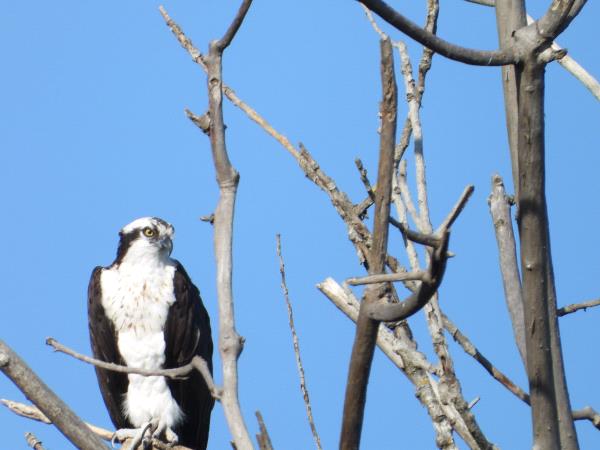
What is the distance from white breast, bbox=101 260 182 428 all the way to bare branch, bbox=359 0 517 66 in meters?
4.12

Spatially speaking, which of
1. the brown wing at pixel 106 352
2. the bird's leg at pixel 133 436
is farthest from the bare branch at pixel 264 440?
the brown wing at pixel 106 352

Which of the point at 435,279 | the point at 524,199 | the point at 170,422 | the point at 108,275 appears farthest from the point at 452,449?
the point at 108,275

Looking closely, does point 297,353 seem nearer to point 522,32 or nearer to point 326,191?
point 326,191

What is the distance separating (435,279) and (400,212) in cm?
179

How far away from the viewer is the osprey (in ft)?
21.2

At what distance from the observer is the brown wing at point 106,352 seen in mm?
6566

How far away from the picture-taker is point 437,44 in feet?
8.91

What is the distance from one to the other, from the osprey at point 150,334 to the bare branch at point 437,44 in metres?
4.08

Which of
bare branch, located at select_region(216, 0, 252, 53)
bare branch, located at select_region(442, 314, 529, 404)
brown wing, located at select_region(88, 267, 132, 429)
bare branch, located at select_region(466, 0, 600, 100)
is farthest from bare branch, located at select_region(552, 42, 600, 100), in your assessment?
brown wing, located at select_region(88, 267, 132, 429)

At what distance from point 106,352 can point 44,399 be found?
3712mm

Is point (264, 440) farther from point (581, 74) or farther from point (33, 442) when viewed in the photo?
point (581, 74)

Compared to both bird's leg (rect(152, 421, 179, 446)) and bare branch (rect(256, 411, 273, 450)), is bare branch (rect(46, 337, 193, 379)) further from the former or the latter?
bird's leg (rect(152, 421, 179, 446))

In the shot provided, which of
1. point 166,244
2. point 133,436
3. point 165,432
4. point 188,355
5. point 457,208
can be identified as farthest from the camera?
point 166,244

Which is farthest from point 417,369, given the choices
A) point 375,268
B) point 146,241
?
point 146,241
